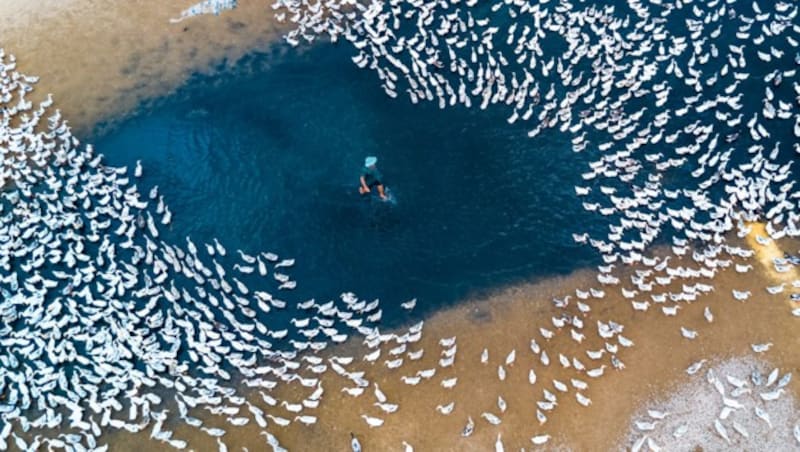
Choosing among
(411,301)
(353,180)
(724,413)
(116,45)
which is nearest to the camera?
(724,413)

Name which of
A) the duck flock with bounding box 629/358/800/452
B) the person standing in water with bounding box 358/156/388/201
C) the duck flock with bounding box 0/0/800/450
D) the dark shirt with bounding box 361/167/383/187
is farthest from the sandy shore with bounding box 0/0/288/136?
the duck flock with bounding box 629/358/800/452

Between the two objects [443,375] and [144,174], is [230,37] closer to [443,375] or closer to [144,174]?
[144,174]

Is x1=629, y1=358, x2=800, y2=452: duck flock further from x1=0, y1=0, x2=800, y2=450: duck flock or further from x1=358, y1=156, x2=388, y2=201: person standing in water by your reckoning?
x1=358, y1=156, x2=388, y2=201: person standing in water

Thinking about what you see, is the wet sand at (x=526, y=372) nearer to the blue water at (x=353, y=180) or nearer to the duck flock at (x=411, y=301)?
the duck flock at (x=411, y=301)

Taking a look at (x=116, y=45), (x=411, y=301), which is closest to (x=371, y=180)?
(x=411, y=301)

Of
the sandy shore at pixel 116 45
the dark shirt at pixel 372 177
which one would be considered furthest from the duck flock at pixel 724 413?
the sandy shore at pixel 116 45

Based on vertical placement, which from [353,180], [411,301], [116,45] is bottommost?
[411,301]

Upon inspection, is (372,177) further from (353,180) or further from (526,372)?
(526,372)

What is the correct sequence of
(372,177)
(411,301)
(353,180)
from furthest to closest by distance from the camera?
(353,180), (372,177), (411,301)
